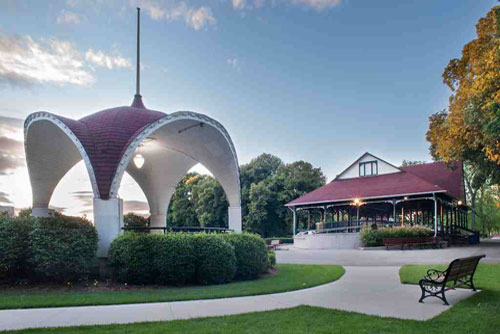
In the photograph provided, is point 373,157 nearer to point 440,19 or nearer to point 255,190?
point 255,190

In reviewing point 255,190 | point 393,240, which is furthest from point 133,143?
point 255,190

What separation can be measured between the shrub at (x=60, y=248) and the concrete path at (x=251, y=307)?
255 centimetres

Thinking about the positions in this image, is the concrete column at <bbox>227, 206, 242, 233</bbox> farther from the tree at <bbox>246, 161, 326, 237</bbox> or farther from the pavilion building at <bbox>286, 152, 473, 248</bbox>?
the tree at <bbox>246, 161, 326, 237</bbox>

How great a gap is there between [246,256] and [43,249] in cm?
555

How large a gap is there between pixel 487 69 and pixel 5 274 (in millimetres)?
16095

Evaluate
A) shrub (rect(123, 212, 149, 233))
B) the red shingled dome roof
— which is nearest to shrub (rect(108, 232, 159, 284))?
the red shingled dome roof

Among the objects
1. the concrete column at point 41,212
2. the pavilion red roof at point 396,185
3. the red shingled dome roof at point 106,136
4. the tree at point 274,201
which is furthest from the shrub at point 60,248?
the tree at point 274,201

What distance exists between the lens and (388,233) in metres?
25.9

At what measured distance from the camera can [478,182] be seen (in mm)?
30391

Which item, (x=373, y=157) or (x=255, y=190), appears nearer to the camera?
(x=373, y=157)

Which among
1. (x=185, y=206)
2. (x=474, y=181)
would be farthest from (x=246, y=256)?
(x=185, y=206)

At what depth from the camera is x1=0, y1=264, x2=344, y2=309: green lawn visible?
8.13 m

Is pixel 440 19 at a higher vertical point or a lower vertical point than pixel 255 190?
higher

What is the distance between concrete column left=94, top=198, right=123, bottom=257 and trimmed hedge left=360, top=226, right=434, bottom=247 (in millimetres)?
19168
